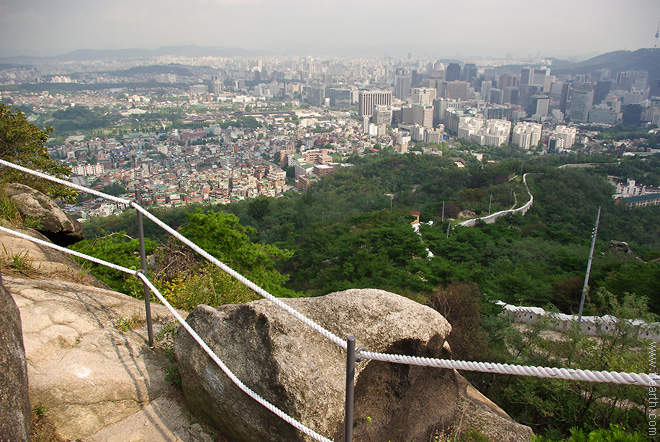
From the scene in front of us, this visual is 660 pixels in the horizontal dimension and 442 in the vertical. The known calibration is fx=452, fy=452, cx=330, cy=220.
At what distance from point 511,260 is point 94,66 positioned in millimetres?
121702

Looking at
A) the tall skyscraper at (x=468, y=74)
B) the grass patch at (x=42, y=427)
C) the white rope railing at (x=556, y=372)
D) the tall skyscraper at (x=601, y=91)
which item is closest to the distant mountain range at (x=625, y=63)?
the tall skyscraper at (x=601, y=91)

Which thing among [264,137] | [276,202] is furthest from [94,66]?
[276,202]

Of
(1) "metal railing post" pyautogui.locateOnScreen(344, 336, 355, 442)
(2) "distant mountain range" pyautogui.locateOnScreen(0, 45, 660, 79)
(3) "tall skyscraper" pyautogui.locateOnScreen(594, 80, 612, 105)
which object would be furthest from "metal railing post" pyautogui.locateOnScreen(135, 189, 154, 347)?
(3) "tall skyscraper" pyautogui.locateOnScreen(594, 80, 612, 105)

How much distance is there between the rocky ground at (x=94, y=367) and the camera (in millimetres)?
1663

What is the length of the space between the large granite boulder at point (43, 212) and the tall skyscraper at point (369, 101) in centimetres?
Answer: 6827

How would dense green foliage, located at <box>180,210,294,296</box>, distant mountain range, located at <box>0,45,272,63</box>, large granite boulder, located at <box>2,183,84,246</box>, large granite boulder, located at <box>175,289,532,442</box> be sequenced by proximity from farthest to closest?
1. distant mountain range, located at <box>0,45,272,63</box>
2. dense green foliage, located at <box>180,210,294,296</box>
3. large granite boulder, located at <box>2,183,84,246</box>
4. large granite boulder, located at <box>175,289,532,442</box>

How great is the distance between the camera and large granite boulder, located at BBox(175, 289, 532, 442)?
1.51 meters

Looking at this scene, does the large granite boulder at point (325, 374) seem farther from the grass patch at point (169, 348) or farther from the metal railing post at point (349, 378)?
the metal railing post at point (349, 378)

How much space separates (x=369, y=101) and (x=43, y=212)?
69.5 meters

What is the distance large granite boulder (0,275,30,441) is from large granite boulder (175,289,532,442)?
0.55 m

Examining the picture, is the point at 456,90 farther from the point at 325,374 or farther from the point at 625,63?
the point at 325,374

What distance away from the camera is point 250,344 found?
5.33ft

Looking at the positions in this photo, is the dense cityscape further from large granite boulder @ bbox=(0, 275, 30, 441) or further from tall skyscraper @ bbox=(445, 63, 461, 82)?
large granite boulder @ bbox=(0, 275, 30, 441)

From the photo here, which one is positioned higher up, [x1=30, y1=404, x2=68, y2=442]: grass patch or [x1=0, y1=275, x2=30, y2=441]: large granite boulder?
[x1=0, y1=275, x2=30, y2=441]: large granite boulder
